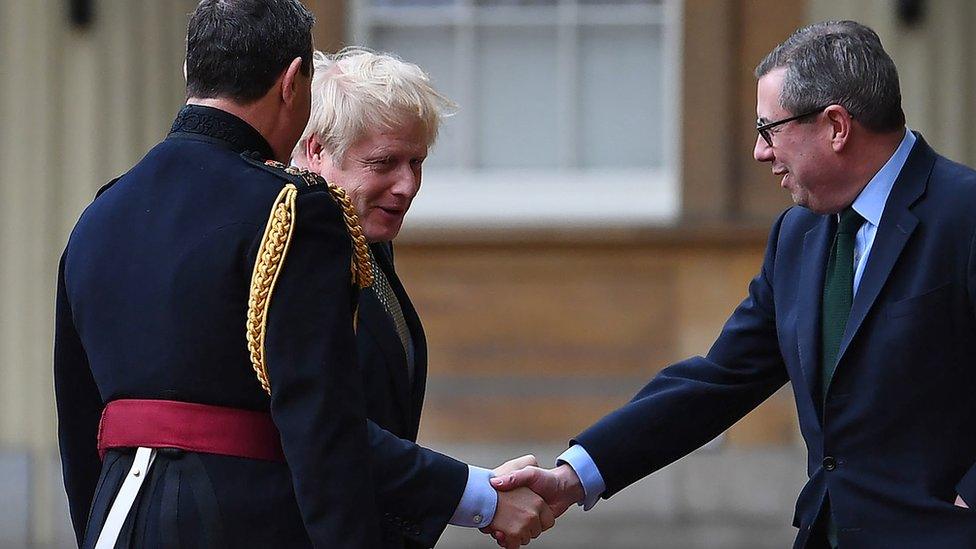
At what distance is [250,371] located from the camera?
2.80m

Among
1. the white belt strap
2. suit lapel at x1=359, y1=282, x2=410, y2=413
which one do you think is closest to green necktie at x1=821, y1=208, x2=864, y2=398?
suit lapel at x1=359, y1=282, x2=410, y2=413

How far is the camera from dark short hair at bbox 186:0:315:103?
2842 mm

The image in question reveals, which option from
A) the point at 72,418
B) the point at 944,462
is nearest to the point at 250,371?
the point at 72,418

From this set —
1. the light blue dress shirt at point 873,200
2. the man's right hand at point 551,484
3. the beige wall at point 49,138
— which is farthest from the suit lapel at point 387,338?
the beige wall at point 49,138

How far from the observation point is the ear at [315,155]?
3.54 meters

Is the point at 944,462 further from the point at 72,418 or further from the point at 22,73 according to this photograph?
the point at 22,73

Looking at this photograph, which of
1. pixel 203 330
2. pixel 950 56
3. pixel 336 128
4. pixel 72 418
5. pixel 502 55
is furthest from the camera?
pixel 502 55

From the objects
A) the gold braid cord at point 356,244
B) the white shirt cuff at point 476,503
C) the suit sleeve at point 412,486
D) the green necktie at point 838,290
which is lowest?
the white shirt cuff at point 476,503

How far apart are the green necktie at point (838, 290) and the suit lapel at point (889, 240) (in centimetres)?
4

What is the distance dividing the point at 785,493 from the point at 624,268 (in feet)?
3.95

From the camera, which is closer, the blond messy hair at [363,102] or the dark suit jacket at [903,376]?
the dark suit jacket at [903,376]

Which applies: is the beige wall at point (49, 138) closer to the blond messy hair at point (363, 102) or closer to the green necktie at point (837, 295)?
the blond messy hair at point (363, 102)

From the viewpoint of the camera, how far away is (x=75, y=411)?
3125 millimetres

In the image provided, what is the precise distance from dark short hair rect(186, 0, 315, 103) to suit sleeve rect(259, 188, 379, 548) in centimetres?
24
